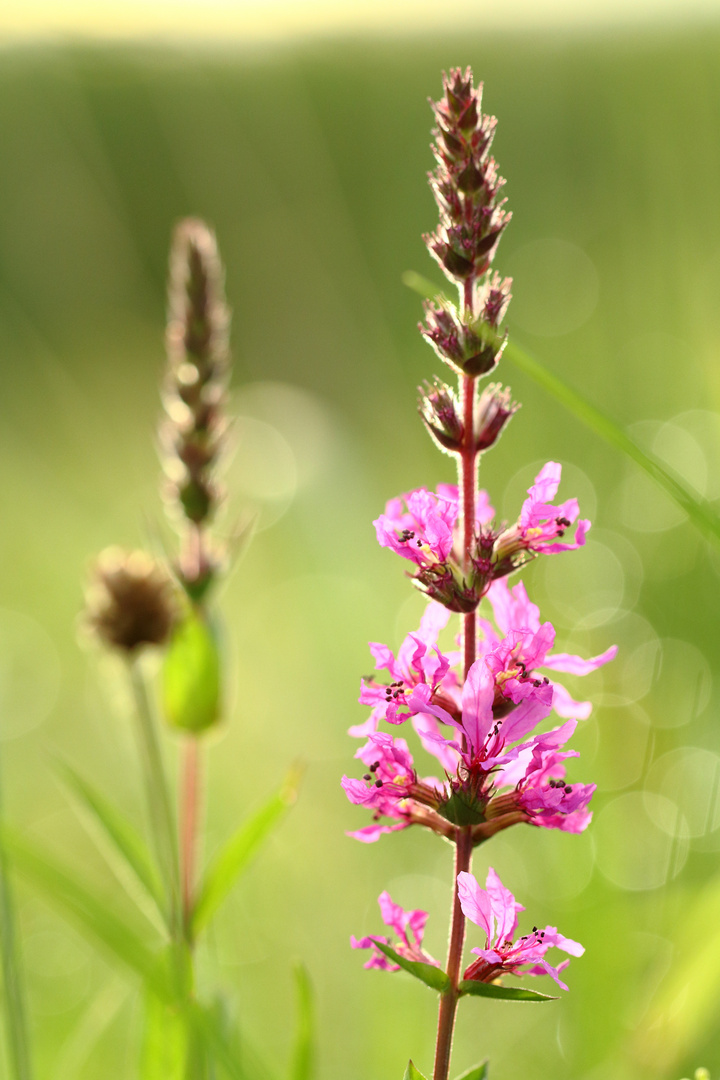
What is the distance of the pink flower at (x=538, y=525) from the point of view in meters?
0.58

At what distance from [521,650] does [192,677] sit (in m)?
0.59

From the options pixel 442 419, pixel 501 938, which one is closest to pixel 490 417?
pixel 442 419

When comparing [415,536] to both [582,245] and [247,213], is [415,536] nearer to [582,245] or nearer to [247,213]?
[582,245]

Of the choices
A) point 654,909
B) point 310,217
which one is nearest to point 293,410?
point 310,217

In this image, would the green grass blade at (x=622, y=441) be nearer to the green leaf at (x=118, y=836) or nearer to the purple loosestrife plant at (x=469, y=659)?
the purple loosestrife plant at (x=469, y=659)

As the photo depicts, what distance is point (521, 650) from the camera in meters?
0.56

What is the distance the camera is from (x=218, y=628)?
43.6 inches

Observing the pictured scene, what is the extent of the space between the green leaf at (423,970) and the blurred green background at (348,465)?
11.1 inches

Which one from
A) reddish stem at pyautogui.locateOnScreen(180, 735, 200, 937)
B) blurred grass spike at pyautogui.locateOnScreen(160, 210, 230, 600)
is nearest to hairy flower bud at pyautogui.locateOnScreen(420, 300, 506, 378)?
blurred grass spike at pyautogui.locateOnScreen(160, 210, 230, 600)

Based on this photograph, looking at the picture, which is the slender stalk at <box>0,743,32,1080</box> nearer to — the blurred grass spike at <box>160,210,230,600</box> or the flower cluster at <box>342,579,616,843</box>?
the flower cluster at <box>342,579,616,843</box>

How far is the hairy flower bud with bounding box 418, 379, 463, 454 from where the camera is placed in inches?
21.8

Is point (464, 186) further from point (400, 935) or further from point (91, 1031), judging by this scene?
point (91, 1031)

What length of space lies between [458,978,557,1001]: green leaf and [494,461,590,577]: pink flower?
0.23 metres

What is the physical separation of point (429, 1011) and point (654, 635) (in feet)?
3.23
